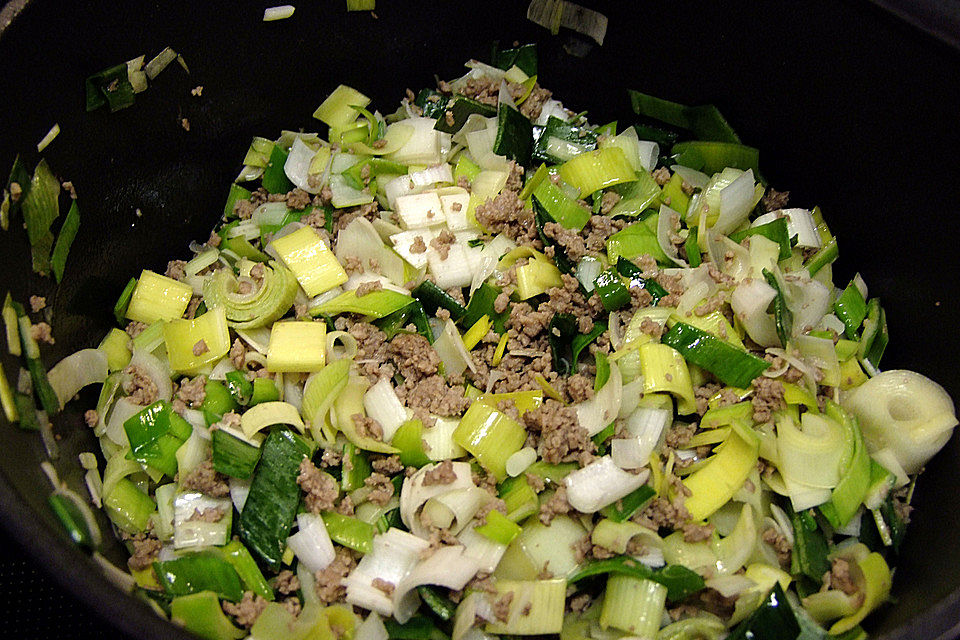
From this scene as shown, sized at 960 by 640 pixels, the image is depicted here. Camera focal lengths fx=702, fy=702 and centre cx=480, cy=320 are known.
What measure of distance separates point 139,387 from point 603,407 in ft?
3.48

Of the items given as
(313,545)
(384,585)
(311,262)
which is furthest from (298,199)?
(384,585)

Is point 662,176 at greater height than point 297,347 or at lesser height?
greater

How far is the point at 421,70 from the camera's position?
2.05m

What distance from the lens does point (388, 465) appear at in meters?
1.52

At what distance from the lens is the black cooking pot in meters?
1.43

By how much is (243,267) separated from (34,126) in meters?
0.55

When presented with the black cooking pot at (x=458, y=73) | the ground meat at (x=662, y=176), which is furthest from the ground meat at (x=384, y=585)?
the ground meat at (x=662, y=176)

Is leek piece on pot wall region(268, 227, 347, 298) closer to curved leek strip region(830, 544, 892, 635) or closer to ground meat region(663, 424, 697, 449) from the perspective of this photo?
ground meat region(663, 424, 697, 449)

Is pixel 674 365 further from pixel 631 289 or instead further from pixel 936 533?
pixel 936 533

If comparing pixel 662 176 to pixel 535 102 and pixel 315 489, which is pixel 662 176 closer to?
pixel 535 102

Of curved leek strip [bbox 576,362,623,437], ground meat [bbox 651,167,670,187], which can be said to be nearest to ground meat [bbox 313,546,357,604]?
curved leek strip [bbox 576,362,623,437]

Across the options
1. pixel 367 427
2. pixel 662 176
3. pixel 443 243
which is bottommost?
pixel 367 427

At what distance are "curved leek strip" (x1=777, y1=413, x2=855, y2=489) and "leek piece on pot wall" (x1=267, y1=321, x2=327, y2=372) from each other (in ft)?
3.39

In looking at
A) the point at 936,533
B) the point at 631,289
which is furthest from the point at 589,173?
the point at 936,533
